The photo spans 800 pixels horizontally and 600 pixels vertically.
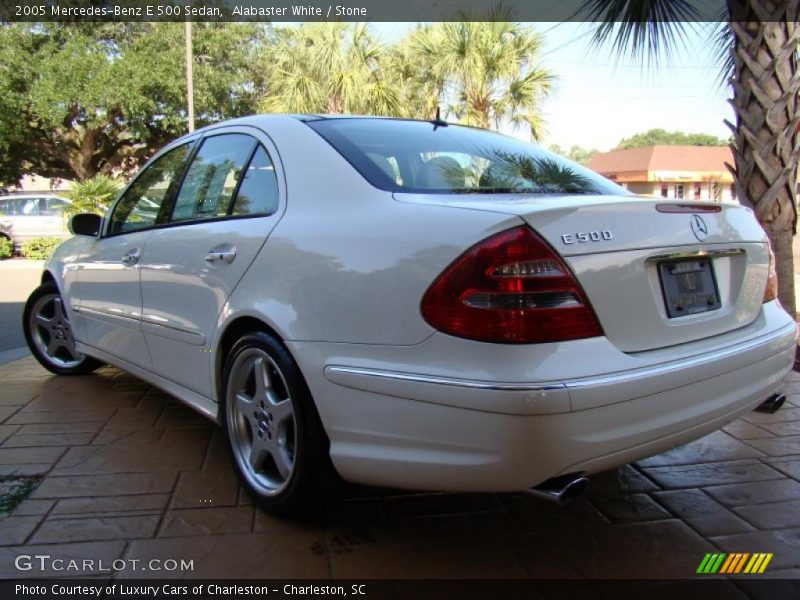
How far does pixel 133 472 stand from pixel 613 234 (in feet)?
7.78

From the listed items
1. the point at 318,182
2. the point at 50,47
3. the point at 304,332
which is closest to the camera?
the point at 304,332

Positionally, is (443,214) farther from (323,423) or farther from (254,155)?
(254,155)

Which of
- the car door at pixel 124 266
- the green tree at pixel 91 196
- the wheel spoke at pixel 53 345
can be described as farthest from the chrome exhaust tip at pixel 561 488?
the green tree at pixel 91 196

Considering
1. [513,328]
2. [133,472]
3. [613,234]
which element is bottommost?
[133,472]

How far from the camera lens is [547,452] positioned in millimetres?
1835

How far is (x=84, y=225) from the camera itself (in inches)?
163

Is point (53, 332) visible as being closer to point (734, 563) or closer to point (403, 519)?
point (403, 519)

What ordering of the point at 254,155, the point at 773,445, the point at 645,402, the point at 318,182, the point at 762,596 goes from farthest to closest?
the point at 773,445
the point at 254,155
the point at 318,182
the point at 762,596
the point at 645,402

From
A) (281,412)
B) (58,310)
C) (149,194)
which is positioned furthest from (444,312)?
(58,310)

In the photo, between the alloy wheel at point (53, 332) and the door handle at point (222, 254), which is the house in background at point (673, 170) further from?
the door handle at point (222, 254)

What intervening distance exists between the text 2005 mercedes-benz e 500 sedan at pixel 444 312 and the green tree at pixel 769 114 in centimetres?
265

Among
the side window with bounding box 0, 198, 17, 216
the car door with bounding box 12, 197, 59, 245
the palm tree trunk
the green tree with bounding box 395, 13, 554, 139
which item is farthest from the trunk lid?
the side window with bounding box 0, 198, 17, 216

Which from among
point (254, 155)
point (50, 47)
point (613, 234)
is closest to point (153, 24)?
point (50, 47)

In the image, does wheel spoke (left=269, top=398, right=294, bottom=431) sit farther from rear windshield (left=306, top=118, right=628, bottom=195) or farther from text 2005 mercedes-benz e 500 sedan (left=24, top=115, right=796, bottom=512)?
rear windshield (left=306, top=118, right=628, bottom=195)
